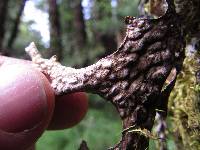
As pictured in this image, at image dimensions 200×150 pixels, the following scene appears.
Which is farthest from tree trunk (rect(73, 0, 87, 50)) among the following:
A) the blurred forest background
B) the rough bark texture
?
the rough bark texture

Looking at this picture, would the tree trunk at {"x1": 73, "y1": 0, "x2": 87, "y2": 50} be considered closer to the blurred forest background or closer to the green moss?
the blurred forest background

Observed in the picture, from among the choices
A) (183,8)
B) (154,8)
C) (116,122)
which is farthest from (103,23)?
(183,8)

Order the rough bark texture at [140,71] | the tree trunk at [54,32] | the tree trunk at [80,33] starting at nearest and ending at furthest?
the rough bark texture at [140,71] → the tree trunk at [54,32] → the tree trunk at [80,33]

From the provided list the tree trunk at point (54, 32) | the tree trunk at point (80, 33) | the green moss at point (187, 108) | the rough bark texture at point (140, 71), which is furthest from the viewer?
the tree trunk at point (80, 33)

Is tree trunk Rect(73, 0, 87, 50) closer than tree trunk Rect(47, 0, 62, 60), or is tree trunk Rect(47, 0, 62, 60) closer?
tree trunk Rect(47, 0, 62, 60)

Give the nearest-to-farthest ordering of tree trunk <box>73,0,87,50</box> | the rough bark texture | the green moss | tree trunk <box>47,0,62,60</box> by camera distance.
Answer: the rough bark texture, the green moss, tree trunk <box>47,0,62,60</box>, tree trunk <box>73,0,87,50</box>

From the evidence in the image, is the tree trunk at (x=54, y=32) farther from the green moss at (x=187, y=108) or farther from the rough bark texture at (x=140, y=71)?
the rough bark texture at (x=140, y=71)

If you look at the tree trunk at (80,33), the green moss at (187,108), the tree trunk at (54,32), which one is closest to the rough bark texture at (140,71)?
the green moss at (187,108)

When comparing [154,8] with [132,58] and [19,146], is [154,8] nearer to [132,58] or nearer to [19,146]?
[132,58]

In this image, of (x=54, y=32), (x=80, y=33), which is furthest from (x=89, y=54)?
(x=54, y=32)

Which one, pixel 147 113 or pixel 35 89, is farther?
pixel 35 89

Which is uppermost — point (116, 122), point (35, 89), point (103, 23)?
point (35, 89)
